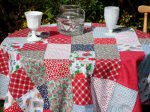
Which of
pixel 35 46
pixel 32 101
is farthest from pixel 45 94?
pixel 35 46

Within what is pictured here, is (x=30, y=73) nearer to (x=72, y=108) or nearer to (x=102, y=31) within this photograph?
(x=72, y=108)

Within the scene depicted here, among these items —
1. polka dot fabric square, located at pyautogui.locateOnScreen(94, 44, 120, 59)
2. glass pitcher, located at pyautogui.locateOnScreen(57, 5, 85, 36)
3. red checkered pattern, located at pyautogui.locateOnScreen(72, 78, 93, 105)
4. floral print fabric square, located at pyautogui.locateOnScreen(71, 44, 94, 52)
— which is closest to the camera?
red checkered pattern, located at pyautogui.locateOnScreen(72, 78, 93, 105)

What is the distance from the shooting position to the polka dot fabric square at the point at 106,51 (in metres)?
2.28

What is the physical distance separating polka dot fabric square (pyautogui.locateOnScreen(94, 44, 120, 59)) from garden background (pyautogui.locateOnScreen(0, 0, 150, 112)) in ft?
5.79

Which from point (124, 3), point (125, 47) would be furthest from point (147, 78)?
point (124, 3)

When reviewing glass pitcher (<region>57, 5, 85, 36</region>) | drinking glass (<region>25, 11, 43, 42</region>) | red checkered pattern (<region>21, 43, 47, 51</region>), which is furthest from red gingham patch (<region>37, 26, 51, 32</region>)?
red checkered pattern (<region>21, 43, 47, 51</region>)

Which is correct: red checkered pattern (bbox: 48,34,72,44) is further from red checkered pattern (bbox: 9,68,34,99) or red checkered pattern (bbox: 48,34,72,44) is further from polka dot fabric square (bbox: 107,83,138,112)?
polka dot fabric square (bbox: 107,83,138,112)

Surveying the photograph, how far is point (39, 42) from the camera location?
8.40ft

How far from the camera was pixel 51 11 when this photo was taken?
421cm

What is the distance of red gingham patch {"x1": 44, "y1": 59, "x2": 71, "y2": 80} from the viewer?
2.20 meters

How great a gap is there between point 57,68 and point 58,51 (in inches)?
7.4

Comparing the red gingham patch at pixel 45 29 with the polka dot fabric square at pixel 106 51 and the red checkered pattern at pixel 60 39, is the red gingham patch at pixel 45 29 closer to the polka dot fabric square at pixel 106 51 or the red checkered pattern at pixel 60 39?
the red checkered pattern at pixel 60 39

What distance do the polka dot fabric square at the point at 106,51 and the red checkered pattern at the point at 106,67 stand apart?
59 millimetres

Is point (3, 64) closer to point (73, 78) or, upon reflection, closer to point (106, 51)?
point (73, 78)
